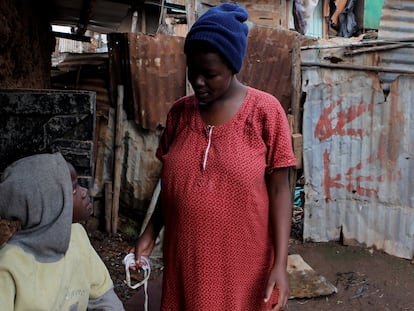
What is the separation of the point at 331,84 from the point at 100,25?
4.20 metres

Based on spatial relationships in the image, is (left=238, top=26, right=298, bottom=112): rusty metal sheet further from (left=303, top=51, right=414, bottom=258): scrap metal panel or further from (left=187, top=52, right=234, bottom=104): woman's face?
(left=187, top=52, right=234, bottom=104): woman's face

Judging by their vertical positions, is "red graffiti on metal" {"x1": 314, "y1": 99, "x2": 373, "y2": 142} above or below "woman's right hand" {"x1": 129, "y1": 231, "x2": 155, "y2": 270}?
above

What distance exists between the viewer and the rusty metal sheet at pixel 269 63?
16.8 feet

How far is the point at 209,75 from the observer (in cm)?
156

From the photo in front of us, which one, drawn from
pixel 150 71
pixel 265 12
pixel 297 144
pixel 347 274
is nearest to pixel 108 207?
pixel 150 71

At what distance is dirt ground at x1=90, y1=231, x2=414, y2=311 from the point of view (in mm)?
4074

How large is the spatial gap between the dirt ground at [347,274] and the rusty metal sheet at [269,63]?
67.9 inches

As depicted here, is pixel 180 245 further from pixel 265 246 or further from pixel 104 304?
pixel 104 304

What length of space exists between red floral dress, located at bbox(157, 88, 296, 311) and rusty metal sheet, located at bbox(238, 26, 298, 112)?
3585mm

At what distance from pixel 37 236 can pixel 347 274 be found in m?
3.66

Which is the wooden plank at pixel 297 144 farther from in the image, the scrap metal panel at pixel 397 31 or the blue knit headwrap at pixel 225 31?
the blue knit headwrap at pixel 225 31

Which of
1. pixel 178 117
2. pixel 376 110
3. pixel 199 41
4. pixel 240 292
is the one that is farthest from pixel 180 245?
pixel 376 110

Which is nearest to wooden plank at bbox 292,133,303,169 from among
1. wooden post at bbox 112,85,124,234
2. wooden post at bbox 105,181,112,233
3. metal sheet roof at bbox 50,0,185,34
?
wooden post at bbox 112,85,124,234

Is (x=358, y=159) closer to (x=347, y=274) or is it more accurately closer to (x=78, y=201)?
(x=347, y=274)
